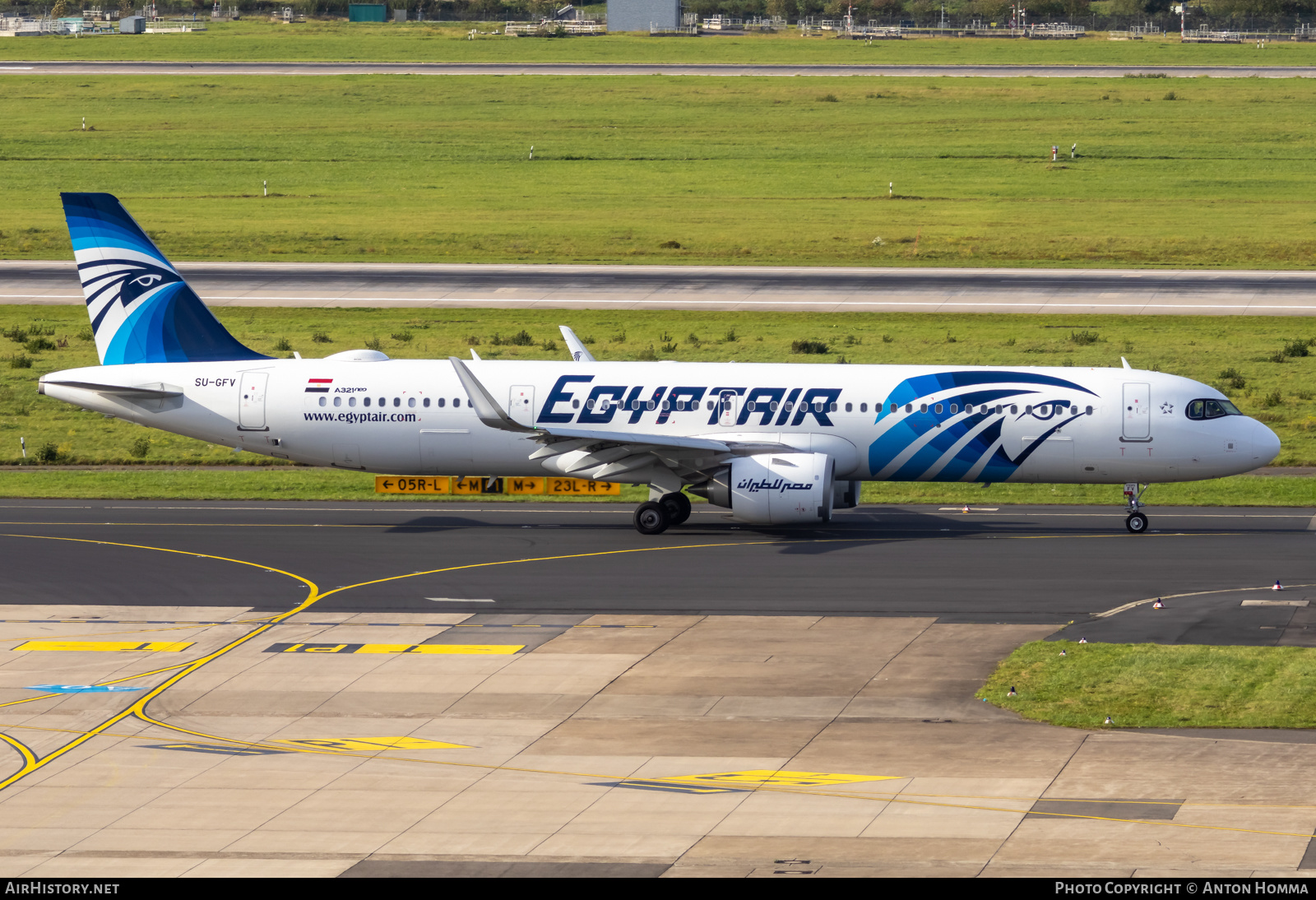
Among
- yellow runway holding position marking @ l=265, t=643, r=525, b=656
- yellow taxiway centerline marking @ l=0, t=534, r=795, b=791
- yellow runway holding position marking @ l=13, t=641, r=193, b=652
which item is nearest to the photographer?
yellow taxiway centerline marking @ l=0, t=534, r=795, b=791

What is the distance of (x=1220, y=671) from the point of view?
28.3 meters

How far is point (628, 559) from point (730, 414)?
17.3ft

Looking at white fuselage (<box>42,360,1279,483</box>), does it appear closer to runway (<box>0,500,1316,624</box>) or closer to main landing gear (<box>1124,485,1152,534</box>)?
main landing gear (<box>1124,485,1152,534</box>)

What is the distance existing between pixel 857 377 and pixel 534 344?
27.5m

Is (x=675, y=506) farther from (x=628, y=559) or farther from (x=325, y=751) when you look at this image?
(x=325, y=751)

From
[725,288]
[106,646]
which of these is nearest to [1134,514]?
[106,646]

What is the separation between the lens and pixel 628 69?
177000 mm

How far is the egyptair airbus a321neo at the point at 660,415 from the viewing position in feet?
136

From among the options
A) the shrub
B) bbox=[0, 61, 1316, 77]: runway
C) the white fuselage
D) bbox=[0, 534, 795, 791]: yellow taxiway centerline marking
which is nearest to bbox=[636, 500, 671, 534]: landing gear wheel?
the white fuselage

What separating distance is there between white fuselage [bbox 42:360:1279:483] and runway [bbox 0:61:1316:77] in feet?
436

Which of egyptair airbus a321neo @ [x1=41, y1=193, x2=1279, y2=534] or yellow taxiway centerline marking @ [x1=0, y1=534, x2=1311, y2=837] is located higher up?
egyptair airbus a321neo @ [x1=41, y1=193, x2=1279, y2=534]

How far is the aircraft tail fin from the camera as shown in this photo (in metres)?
44.7
